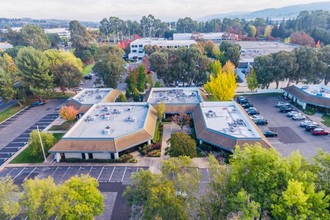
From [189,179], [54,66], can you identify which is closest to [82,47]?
[54,66]

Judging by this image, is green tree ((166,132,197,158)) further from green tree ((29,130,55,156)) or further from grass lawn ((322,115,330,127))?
grass lawn ((322,115,330,127))

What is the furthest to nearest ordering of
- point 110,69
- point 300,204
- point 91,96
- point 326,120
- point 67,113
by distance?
point 110,69, point 91,96, point 326,120, point 67,113, point 300,204

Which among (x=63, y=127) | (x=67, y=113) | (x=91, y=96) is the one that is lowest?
(x=63, y=127)

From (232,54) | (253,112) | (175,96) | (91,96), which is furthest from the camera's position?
(232,54)

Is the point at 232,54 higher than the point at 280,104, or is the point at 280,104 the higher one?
the point at 232,54

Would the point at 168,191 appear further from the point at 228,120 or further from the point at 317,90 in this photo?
the point at 317,90

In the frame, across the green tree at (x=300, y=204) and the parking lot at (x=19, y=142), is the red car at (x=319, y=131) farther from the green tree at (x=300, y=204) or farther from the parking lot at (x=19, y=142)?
the parking lot at (x=19, y=142)

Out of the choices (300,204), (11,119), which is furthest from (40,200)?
(11,119)
